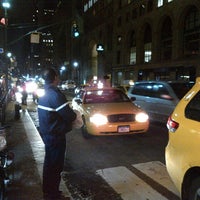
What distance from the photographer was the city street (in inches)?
220

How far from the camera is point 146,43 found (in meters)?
46.9

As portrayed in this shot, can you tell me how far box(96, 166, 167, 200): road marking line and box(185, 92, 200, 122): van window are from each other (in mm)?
1683

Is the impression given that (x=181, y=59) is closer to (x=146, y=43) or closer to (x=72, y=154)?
(x=146, y=43)

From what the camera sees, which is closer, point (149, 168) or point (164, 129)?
point (149, 168)

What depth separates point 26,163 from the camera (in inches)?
288

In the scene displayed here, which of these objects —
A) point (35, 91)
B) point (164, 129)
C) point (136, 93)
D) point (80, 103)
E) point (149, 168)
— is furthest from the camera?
point (35, 91)

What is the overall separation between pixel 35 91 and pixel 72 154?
18.2 meters

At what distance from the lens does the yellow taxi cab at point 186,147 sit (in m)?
3.90

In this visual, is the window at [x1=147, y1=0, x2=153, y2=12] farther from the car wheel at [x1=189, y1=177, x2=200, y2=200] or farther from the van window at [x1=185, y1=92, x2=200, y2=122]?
the car wheel at [x1=189, y1=177, x2=200, y2=200]

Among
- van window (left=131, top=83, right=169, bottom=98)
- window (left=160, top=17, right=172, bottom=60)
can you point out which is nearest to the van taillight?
van window (left=131, top=83, right=169, bottom=98)

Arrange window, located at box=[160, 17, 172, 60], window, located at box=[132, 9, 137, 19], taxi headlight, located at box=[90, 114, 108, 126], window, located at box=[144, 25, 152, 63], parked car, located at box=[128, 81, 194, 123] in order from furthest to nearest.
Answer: window, located at box=[132, 9, 137, 19], window, located at box=[144, 25, 152, 63], window, located at box=[160, 17, 172, 60], parked car, located at box=[128, 81, 194, 123], taxi headlight, located at box=[90, 114, 108, 126]

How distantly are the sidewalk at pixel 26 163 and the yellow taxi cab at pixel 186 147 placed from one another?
79.3 inches

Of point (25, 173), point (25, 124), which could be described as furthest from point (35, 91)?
point (25, 173)

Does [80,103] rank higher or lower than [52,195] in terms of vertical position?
higher
